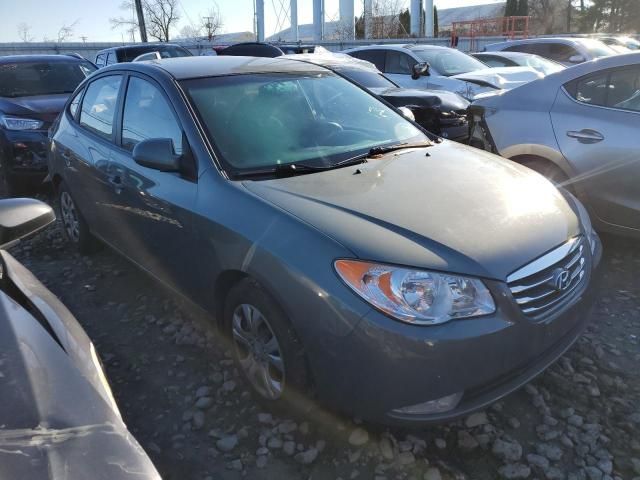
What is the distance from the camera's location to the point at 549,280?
7.54 feet

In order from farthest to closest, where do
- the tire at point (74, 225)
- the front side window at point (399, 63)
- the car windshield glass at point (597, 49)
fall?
the car windshield glass at point (597, 49)
the front side window at point (399, 63)
the tire at point (74, 225)

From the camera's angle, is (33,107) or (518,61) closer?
(33,107)

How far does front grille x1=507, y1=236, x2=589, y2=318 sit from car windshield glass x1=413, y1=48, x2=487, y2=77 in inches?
310

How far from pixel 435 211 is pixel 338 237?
0.52m

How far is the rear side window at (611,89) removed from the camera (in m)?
3.91

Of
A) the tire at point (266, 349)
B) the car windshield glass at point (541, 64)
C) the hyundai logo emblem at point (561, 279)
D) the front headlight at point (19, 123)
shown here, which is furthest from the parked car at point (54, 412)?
the car windshield glass at point (541, 64)

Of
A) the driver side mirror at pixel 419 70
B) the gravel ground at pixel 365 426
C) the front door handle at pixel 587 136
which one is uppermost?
the driver side mirror at pixel 419 70

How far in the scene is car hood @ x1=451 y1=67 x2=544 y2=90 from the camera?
28.6 feet

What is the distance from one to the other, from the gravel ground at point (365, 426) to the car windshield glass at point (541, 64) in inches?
338

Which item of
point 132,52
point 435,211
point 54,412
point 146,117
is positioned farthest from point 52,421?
point 132,52

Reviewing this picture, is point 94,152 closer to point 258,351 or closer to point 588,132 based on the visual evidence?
point 258,351

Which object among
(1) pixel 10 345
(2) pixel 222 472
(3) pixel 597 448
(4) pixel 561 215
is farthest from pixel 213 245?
(3) pixel 597 448

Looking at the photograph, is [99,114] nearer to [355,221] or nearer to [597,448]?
[355,221]

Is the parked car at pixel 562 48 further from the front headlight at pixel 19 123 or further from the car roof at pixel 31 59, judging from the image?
the front headlight at pixel 19 123
